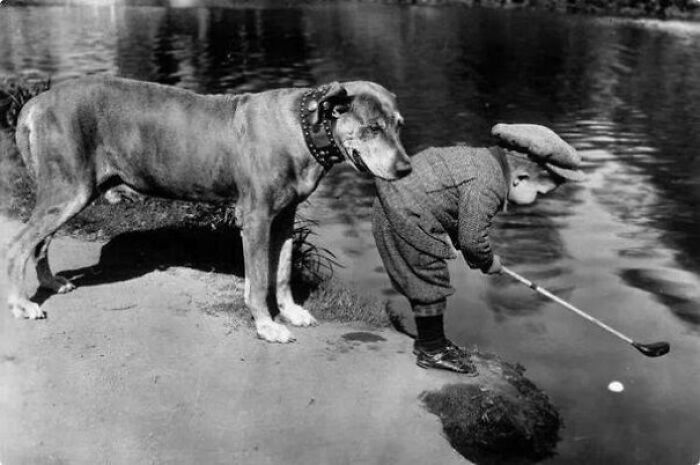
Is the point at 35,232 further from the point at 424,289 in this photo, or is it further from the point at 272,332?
the point at 424,289

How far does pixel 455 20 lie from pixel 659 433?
3643cm

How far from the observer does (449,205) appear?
18.8 ft

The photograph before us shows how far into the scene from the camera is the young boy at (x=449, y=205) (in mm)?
5535

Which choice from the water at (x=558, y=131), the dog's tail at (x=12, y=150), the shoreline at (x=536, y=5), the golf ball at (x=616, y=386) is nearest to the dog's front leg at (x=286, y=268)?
the water at (x=558, y=131)

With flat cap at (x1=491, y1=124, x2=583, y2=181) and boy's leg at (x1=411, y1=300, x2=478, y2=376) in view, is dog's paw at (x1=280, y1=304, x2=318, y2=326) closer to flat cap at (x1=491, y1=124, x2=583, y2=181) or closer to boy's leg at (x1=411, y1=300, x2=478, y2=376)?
boy's leg at (x1=411, y1=300, x2=478, y2=376)

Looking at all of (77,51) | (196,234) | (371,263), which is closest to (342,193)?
(371,263)

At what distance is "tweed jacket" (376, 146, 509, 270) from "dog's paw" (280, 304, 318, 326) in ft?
3.93

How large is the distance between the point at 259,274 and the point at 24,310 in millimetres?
1816

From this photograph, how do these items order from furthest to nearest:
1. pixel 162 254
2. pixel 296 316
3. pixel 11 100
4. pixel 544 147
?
pixel 11 100 → pixel 162 254 → pixel 296 316 → pixel 544 147

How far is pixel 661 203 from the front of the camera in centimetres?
1215

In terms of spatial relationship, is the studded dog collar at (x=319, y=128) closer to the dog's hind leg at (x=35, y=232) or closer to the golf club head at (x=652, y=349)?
the dog's hind leg at (x=35, y=232)

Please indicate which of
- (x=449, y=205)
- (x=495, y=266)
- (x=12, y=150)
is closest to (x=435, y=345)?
(x=495, y=266)

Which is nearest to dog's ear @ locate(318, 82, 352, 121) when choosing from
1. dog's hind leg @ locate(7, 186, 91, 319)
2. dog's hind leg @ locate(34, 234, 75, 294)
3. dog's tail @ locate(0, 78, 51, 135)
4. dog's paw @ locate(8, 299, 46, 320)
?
dog's hind leg @ locate(7, 186, 91, 319)

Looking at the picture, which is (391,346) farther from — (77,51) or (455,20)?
(455,20)
